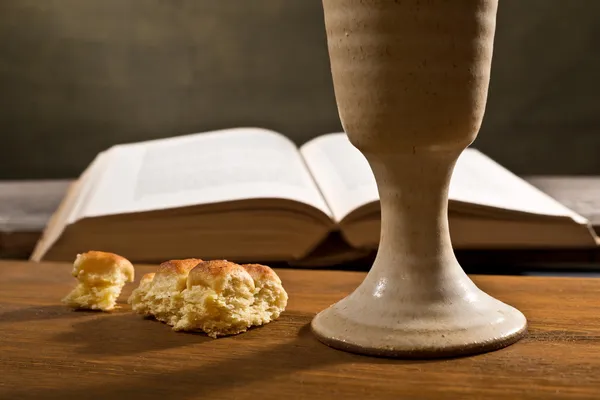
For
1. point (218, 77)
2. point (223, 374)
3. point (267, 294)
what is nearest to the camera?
point (223, 374)

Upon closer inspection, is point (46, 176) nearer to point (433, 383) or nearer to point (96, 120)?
point (96, 120)

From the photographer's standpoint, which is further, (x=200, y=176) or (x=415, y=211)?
(x=200, y=176)

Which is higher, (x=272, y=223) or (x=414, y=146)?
(x=414, y=146)

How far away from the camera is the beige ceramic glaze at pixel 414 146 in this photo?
504mm

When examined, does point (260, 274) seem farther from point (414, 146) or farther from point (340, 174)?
point (340, 174)

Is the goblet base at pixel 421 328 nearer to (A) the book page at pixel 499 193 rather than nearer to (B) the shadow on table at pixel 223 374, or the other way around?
(B) the shadow on table at pixel 223 374

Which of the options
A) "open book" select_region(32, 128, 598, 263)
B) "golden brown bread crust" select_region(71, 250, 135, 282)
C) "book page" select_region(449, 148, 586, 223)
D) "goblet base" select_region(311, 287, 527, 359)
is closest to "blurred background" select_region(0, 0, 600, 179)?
"book page" select_region(449, 148, 586, 223)

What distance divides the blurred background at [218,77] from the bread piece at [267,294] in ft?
4.68

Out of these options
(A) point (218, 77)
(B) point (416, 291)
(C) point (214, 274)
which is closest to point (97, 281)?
(C) point (214, 274)

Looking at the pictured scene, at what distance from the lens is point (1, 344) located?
1.88 ft

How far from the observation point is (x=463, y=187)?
3.31ft

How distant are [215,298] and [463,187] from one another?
0.50 m

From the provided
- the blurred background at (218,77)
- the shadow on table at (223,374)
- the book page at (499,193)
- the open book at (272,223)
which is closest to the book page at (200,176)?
the open book at (272,223)

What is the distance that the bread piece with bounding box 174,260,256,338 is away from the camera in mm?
592
